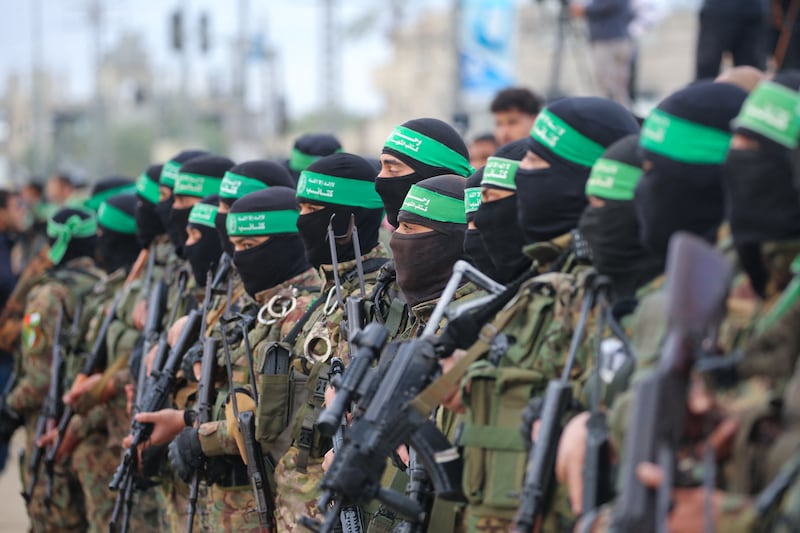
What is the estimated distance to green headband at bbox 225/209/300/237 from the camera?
253 inches

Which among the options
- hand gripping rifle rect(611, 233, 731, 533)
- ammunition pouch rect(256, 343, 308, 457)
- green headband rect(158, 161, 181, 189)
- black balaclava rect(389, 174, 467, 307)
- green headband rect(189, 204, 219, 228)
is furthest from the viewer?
green headband rect(158, 161, 181, 189)

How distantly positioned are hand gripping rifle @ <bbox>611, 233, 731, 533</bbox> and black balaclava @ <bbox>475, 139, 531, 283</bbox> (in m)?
1.57

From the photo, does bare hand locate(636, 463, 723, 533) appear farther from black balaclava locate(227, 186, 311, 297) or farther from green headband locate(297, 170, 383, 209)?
black balaclava locate(227, 186, 311, 297)

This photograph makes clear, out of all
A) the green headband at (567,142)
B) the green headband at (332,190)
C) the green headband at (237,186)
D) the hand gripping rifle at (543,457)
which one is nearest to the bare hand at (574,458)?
the hand gripping rifle at (543,457)

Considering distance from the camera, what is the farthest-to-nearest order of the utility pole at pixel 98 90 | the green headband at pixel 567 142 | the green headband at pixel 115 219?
the utility pole at pixel 98 90 < the green headband at pixel 115 219 < the green headband at pixel 567 142

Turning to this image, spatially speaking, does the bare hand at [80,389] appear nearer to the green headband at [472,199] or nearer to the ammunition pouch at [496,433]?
the green headband at [472,199]

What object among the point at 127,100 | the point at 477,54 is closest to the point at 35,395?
the point at 477,54

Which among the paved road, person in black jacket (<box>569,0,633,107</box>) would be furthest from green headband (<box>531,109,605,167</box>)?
the paved road

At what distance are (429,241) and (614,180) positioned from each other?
1460 mm

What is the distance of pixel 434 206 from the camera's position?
17.2 feet

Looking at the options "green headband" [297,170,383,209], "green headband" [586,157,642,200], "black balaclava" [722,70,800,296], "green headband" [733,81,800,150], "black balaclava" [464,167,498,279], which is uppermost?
"green headband" [733,81,800,150]

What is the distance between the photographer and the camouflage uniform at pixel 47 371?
9180mm

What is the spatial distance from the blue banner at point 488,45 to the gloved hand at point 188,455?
40.1 ft

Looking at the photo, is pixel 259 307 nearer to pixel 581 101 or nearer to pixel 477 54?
pixel 581 101
